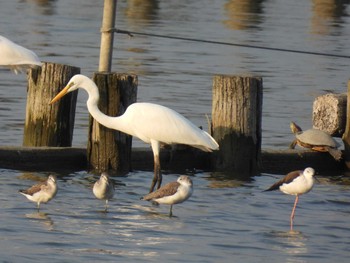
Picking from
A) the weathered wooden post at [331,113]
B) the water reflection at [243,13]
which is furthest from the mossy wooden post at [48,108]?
the water reflection at [243,13]

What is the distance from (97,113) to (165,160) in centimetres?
131

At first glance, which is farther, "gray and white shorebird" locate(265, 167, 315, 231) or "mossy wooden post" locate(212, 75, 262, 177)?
"mossy wooden post" locate(212, 75, 262, 177)

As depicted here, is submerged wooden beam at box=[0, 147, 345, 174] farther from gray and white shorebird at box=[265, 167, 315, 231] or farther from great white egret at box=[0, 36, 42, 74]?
gray and white shorebird at box=[265, 167, 315, 231]

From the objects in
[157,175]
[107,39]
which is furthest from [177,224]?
[107,39]

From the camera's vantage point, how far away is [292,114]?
18.8 metres

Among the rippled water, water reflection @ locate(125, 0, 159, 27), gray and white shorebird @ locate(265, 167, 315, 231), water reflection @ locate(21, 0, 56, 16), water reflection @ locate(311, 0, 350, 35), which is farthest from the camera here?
water reflection @ locate(21, 0, 56, 16)

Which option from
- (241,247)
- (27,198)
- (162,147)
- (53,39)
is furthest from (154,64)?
(241,247)

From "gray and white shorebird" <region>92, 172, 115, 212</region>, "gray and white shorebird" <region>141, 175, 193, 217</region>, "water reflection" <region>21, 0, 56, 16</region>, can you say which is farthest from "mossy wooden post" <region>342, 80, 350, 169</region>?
"water reflection" <region>21, 0, 56, 16</region>

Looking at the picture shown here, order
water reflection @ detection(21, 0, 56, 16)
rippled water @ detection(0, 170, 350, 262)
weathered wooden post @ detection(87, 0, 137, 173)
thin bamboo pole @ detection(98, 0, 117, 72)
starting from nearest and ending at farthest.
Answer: rippled water @ detection(0, 170, 350, 262)
weathered wooden post @ detection(87, 0, 137, 173)
thin bamboo pole @ detection(98, 0, 117, 72)
water reflection @ detection(21, 0, 56, 16)

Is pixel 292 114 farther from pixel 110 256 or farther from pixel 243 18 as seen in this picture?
pixel 243 18

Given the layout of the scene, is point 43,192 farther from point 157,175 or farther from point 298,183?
point 298,183

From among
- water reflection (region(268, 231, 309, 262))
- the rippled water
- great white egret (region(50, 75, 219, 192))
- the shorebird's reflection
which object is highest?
great white egret (region(50, 75, 219, 192))

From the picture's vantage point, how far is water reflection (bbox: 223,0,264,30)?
117 feet

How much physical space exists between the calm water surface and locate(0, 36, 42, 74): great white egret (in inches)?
50.7
